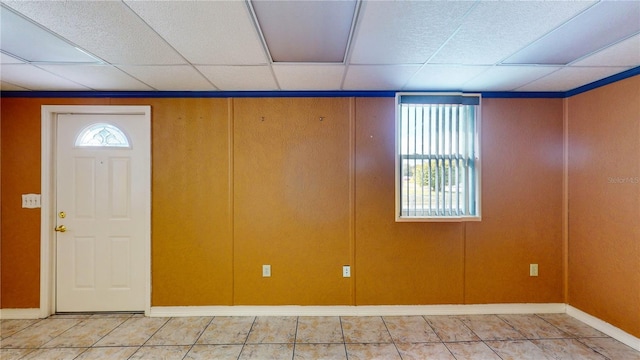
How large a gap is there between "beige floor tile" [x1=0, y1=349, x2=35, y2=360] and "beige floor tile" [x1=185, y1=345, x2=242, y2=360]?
4.44 feet

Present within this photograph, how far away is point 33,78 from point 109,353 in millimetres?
2499

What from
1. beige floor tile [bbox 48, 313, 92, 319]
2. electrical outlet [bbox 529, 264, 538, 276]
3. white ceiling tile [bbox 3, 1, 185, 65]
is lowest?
beige floor tile [bbox 48, 313, 92, 319]

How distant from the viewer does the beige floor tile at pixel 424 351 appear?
2285mm

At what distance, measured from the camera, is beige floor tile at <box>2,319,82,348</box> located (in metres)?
2.46

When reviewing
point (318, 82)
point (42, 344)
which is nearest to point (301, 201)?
point (318, 82)

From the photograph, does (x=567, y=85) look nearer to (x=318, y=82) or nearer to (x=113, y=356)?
(x=318, y=82)

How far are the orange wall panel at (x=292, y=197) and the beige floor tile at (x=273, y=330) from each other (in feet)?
0.71

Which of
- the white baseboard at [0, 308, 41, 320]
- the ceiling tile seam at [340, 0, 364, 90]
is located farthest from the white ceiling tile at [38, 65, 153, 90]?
the white baseboard at [0, 308, 41, 320]

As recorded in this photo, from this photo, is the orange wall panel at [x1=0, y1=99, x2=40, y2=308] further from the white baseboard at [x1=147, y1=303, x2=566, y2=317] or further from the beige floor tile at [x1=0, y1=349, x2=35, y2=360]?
the white baseboard at [x1=147, y1=303, x2=566, y2=317]

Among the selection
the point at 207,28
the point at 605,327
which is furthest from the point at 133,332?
the point at 605,327

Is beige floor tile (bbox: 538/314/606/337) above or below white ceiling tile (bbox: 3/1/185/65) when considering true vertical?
below

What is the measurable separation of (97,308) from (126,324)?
0.49m

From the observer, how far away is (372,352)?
2350mm

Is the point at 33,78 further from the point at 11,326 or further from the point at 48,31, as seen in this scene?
the point at 11,326
